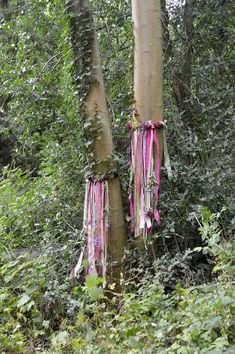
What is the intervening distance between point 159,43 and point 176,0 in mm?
1263

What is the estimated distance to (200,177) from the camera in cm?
500

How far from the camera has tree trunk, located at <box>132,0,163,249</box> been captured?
500 centimetres

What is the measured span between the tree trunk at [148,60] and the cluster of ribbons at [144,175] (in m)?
0.09

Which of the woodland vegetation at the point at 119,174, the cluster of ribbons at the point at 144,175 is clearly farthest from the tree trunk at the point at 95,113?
the cluster of ribbons at the point at 144,175

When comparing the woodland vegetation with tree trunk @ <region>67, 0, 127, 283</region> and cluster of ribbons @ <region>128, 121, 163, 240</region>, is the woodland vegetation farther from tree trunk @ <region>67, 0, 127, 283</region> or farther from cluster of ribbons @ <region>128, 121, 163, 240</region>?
cluster of ribbons @ <region>128, 121, 163, 240</region>

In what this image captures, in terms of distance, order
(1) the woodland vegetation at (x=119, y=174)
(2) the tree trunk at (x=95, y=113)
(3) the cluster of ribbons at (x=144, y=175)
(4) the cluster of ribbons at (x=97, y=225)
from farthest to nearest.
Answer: (2) the tree trunk at (x=95, y=113) → (4) the cluster of ribbons at (x=97, y=225) → (3) the cluster of ribbons at (x=144, y=175) → (1) the woodland vegetation at (x=119, y=174)

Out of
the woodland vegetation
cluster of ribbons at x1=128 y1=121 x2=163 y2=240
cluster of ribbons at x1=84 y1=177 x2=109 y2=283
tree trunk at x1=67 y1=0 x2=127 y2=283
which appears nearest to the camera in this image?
the woodland vegetation

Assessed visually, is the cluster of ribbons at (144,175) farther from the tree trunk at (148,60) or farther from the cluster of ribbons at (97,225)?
the cluster of ribbons at (97,225)

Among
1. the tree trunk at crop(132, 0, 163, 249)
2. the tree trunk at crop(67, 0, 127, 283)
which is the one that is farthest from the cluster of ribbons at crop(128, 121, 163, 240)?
the tree trunk at crop(67, 0, 127, 283)

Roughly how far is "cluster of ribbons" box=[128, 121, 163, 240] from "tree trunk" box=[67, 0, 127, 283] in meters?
0.21

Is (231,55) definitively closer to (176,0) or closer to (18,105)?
(176,0)

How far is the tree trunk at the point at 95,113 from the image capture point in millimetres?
5199

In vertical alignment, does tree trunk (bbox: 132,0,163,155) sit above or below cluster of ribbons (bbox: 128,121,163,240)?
above

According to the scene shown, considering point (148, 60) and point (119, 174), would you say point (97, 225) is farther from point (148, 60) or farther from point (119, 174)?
point (148, 60)
